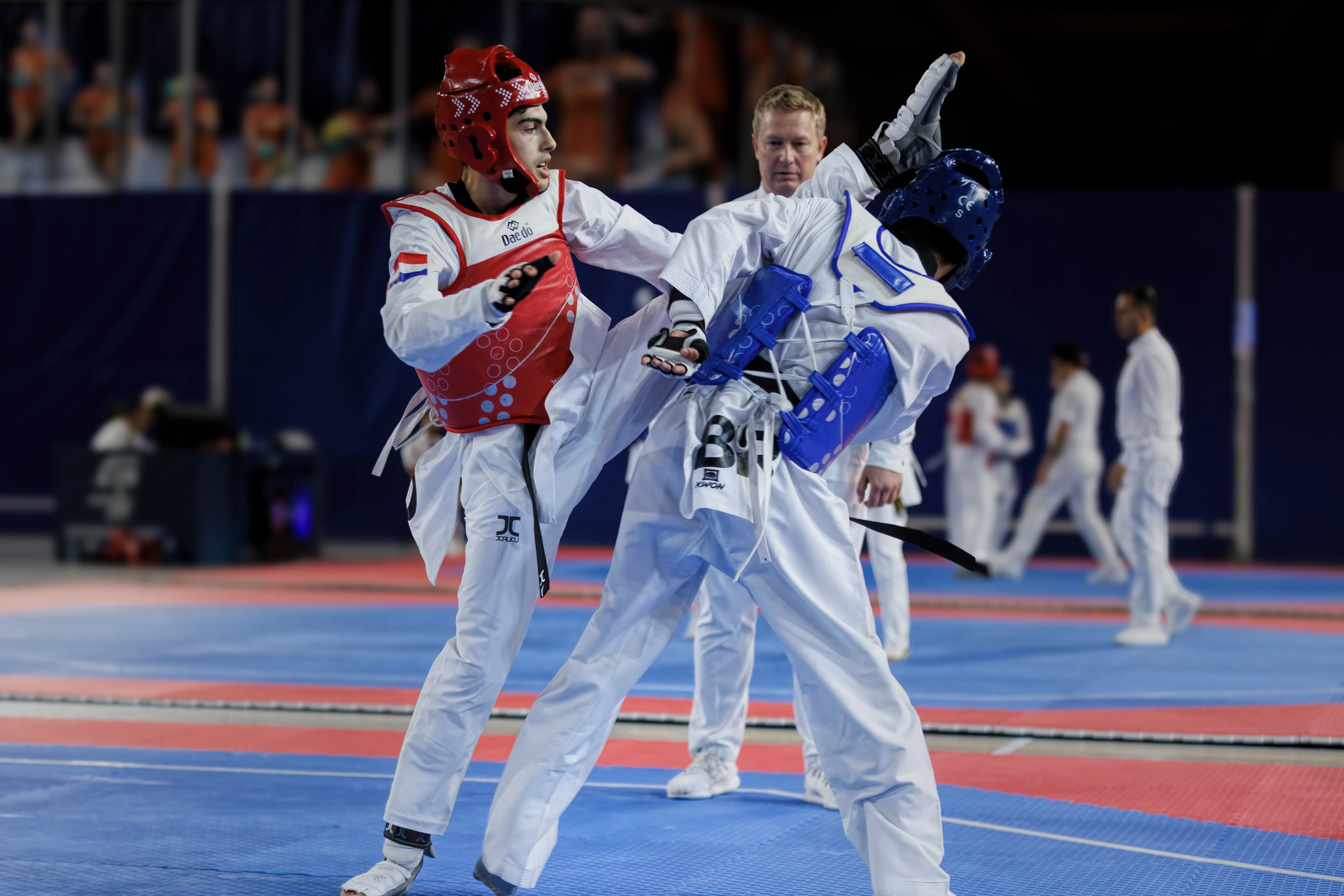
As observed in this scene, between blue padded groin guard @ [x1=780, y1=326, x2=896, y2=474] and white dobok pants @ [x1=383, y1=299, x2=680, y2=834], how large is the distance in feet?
1.40

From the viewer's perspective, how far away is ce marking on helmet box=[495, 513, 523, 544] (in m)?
3.29

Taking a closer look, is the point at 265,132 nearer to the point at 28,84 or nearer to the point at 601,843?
the point at 28,84

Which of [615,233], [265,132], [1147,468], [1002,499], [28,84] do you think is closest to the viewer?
[615,233]

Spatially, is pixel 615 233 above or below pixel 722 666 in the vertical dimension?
above

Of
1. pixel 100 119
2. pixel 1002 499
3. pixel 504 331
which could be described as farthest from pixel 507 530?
pixel 100 119

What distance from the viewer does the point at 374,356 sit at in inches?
580

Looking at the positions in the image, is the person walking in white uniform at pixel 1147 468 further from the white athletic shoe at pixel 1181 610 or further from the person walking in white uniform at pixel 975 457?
the person walking in white uniform at pixel 975 457

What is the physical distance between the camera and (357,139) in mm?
15172

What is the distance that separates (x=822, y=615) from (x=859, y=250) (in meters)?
0.85

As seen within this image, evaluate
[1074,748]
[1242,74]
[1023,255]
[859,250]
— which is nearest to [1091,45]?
[1242,74]

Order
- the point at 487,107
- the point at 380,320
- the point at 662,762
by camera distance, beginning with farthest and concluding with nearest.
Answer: the point at 380,320
the point at 662,762
the point at 487,107

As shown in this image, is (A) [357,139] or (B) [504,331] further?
(A) [357,139]

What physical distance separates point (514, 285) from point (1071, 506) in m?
9.98

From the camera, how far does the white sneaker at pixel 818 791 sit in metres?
4.17
